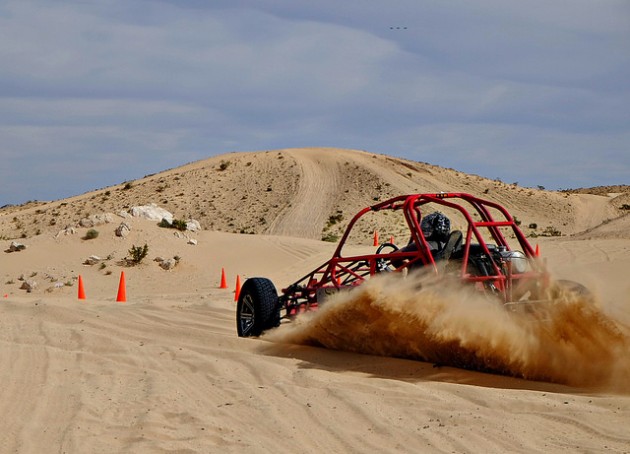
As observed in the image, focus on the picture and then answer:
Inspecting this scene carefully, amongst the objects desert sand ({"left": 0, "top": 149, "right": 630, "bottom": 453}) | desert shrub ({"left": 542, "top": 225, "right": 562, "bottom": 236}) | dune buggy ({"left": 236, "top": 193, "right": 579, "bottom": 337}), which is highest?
desert shrub ({"left": 542, "top": 225, "right": 562, "bottom": 236})

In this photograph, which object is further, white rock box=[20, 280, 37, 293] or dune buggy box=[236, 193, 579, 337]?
white rock box=[20, 280, 37, 293]

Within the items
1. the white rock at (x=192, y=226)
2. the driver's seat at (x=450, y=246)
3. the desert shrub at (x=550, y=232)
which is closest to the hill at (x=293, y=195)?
the desert shrub at (x=550, y=232)

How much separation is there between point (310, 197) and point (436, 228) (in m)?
48.7

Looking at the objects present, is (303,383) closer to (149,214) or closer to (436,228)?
(436,228)

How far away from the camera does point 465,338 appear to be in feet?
22.5

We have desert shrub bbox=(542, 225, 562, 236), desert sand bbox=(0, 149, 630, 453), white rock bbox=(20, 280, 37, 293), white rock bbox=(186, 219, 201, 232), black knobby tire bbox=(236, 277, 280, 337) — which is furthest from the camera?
desert shrub bbox=(542, 225, 562, 236)

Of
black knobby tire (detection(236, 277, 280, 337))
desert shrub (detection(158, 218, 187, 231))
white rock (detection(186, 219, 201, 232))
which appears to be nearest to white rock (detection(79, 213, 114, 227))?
desert shrub (detection(158, 218, 187, 231))

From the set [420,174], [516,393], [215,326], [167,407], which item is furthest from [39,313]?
→ [420,174]

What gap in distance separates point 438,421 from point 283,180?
183 feet

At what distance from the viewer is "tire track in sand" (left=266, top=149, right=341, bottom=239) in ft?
166

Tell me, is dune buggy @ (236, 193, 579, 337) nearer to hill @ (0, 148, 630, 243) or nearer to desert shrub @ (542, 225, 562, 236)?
hill @ (0, 148, 630, 243)

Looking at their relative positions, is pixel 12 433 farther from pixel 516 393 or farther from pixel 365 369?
pixel 516 393

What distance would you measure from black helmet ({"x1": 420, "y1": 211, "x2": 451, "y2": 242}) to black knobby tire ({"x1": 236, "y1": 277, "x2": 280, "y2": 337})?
2.29 metres

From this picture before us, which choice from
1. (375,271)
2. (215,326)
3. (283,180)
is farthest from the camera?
(283,180)
